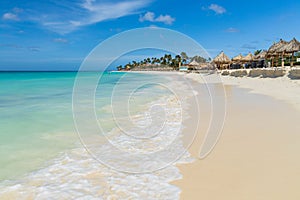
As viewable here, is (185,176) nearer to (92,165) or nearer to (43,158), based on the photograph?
(92,165)

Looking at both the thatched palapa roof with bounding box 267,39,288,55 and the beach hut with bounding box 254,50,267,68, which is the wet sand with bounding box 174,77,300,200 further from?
the beach hut with bounding box 254,50,267,68

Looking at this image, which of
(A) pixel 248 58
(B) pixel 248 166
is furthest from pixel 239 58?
(B) pixel 248 166

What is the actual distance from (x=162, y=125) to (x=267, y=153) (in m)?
2.38

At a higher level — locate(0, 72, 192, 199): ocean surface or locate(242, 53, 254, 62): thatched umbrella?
locate(242, 53, 254, 62): thatched umbrella

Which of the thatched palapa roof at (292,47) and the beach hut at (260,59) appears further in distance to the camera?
the beach hut at (260,59)

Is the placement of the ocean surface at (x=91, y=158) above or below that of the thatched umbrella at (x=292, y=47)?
below

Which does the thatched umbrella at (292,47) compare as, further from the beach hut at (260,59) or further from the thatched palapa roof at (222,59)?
the thatched palapa roof at (222,59)

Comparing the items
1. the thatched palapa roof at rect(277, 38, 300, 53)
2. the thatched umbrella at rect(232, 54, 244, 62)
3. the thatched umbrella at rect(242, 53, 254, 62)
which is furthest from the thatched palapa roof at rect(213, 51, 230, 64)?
the thatched palapa roof at rect(277, 38, 300, 53)

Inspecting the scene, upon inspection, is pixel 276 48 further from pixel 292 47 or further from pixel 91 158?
pixel 91 158

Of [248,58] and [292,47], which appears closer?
[292,47]

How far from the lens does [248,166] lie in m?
2.61

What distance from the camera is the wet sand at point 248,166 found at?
2.10m

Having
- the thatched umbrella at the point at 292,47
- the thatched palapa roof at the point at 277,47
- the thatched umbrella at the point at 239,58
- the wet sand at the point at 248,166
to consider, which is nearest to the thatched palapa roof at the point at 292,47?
the thatched umbrella at the point at 292,47

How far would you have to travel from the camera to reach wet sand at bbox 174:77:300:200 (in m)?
2.10
